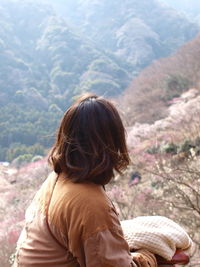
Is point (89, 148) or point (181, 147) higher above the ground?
point (89, 148)

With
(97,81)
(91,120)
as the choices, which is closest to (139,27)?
(97,81)

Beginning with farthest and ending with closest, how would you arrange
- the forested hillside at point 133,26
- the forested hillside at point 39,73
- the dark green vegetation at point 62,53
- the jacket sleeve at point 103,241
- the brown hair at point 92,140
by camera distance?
the forested hillside at point 133,26 → the dark green vegetation at point 62,53 → the forested hillside at point 39,73 → the brown hair at point 92,140 → the jacket sleeve at point 103,241

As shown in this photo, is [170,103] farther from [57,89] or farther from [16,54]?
[16,54]

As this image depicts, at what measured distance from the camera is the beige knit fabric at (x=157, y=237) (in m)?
1.45

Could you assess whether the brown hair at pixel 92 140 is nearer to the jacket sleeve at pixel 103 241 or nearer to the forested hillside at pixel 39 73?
the jacket sleeve at pixel 103 241

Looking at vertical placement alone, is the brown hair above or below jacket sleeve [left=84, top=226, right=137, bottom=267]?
above

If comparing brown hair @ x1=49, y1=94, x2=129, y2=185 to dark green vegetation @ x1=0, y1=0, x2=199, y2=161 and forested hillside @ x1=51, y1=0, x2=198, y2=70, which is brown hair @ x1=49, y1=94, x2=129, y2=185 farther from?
forested hillside @ x1=51, y1=0, x2=198, y2=70

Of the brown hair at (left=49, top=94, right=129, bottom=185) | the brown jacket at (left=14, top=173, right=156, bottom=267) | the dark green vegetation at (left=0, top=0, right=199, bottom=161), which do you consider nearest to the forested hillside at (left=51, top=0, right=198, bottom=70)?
the dark green vegetation at (left=0, top=0, right=199, bottom=161)

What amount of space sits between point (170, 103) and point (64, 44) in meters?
32.2

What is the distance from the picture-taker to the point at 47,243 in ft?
4.21

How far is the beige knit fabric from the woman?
0.04 metres

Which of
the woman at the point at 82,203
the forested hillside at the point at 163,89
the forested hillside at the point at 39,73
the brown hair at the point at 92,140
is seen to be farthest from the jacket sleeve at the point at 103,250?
the forested hillside at the point at 39,73

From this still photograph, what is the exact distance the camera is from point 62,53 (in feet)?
164

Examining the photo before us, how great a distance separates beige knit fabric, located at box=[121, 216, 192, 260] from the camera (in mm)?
1445
